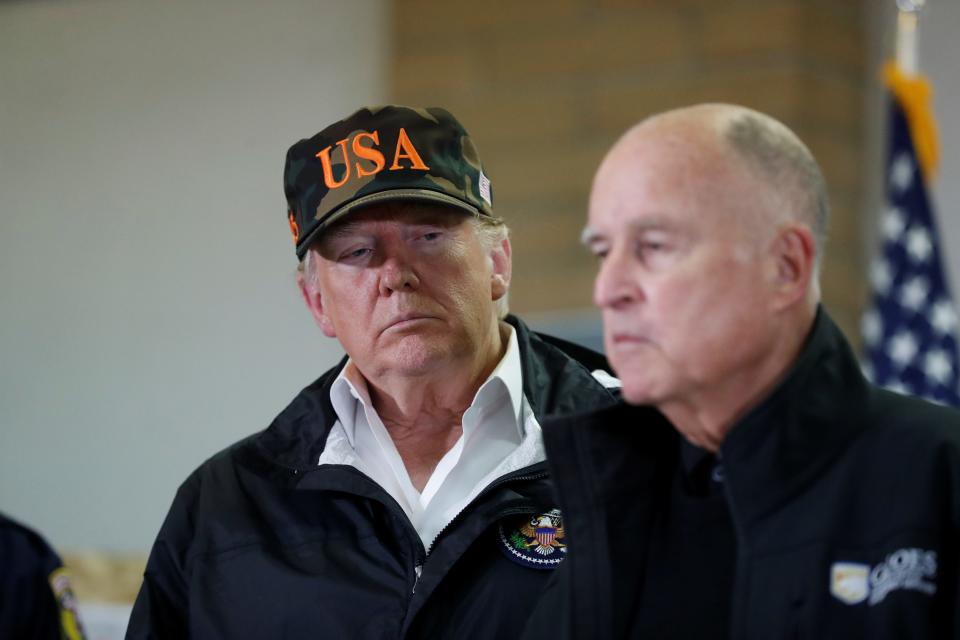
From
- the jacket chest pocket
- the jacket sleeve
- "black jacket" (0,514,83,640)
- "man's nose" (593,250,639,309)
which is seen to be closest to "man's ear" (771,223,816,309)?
"man's nose" (593,250,639,309)

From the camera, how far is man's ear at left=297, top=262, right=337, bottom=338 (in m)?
2.01

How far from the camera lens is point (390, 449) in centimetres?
194

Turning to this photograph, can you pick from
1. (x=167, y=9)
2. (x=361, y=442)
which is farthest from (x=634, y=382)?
(x=167, y=9)

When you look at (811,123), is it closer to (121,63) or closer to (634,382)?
(121,63)

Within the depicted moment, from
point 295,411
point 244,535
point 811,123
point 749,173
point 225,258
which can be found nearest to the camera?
point 749,173

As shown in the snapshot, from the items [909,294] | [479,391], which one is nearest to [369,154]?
[479,391]

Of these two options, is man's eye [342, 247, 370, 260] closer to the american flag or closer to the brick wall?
the american flag

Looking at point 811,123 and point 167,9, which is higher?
point 167,9

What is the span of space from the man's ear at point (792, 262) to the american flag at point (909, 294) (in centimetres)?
241

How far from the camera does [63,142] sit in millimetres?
4707

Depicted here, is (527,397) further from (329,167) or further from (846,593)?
(846,593)

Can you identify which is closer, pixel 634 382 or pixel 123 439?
pixel 634 382

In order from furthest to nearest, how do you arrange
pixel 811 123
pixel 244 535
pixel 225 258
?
1. pixel 225 258
2. pixel 811 123
3. pixel 244 535

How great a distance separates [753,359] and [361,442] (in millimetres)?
897
